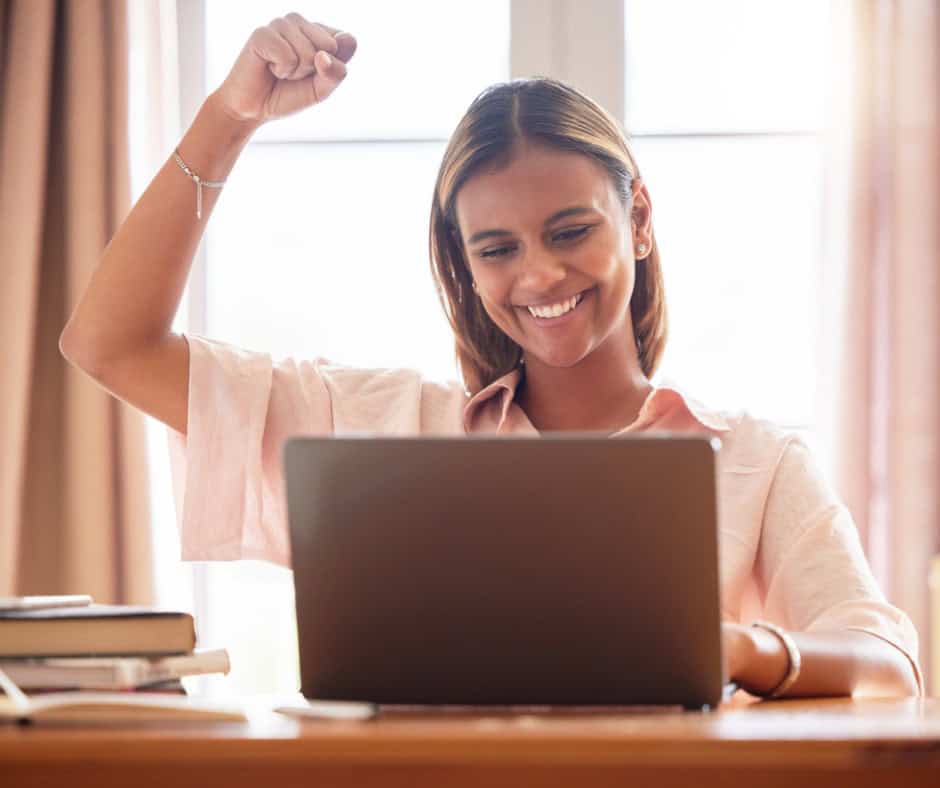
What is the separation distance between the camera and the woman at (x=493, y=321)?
1.39 metres

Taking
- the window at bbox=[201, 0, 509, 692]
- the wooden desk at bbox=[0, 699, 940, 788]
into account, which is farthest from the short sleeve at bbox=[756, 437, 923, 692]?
the window at bbox=[201, 0, 509, 692]

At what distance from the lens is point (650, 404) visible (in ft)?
4.94

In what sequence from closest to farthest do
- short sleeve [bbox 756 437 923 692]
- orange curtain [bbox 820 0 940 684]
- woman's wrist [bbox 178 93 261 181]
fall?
short sleeve [bbox 756 437 923 692], woman's wrist [bbox 178 93 261 181], orange curtain [bbox 820 0 940 684]

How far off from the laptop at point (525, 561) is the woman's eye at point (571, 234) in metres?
0.78

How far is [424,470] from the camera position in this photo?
73 cm

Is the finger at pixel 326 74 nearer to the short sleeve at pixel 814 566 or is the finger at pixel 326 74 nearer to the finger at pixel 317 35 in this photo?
the finger at pixel 317 35

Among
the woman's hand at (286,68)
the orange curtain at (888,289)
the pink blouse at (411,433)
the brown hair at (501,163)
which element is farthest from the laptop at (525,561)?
the orange curtain at (888,289)

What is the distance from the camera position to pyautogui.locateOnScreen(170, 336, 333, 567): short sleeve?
144cm

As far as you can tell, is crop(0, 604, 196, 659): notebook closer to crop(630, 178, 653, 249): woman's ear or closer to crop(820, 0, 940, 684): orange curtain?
crop(630, 178, 653, 249): woman's ear

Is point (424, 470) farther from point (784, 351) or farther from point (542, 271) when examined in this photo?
point (784, 351)

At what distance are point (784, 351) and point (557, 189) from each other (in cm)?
122

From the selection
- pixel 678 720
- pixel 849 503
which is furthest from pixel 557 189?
pixel 849 503

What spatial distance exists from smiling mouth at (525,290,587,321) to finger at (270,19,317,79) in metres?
0.41

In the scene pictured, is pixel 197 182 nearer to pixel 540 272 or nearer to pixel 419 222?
pixel 540 272
